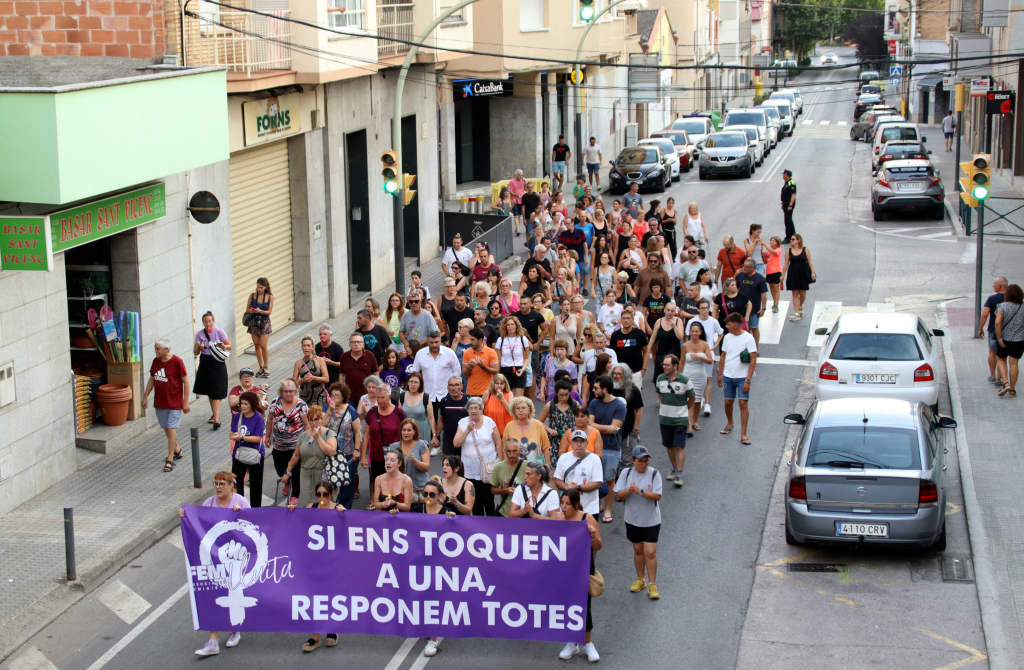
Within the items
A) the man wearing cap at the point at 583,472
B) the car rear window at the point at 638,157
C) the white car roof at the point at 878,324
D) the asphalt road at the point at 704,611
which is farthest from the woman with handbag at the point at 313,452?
the car rear window at the point at 638,157

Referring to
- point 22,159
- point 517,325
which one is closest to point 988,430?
point 517,325

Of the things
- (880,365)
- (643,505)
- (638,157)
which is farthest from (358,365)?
(638,157)

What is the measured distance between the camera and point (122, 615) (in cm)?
1055

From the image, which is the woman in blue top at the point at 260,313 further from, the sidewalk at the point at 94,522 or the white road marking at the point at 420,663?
the white road marking at the point at 420,663

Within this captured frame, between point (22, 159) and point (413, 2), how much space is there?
1546 centimetres

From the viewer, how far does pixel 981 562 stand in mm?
11172

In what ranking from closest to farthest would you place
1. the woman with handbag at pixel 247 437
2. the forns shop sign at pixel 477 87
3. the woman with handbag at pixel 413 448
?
the woman with handbag at pixel 413 448 < the woman with handbag at pixel 247 437 < the forns shop sign at pixel 477 87

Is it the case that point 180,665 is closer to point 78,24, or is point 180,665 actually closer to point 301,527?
point 301,527

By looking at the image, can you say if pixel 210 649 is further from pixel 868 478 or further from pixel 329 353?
pixel 868 478

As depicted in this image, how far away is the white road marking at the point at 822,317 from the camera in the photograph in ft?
64.7

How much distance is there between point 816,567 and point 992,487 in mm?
3068

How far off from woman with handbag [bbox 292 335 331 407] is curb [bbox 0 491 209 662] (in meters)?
2.10

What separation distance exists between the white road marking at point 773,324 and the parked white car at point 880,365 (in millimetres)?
4431

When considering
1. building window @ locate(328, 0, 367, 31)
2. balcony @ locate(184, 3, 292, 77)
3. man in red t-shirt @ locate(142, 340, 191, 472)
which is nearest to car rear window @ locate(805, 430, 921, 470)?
man in red t-shirt @ locate(142, 340, 191, 472)
